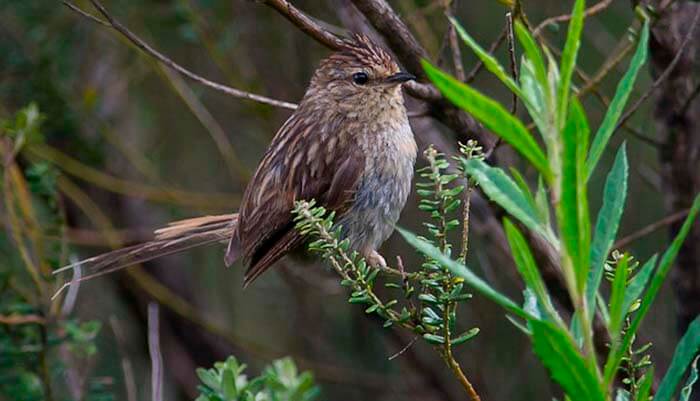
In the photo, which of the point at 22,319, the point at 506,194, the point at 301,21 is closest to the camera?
the point at 506,194

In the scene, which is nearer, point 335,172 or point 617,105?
point 617,105

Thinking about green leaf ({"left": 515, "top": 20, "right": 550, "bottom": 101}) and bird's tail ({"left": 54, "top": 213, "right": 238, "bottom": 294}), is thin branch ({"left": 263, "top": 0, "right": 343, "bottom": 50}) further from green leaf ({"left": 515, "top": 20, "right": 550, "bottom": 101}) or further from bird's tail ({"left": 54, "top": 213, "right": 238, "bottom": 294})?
green leaf ({"left": 515, "top": 20, "right": 550, "bottom": 101})

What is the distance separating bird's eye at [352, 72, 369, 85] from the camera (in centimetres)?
430

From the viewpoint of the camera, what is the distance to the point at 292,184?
164 inches

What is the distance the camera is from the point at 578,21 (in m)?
1.52

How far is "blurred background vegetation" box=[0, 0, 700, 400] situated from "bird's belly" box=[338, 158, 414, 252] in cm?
50

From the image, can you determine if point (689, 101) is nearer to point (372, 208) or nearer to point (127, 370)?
point (372, 208)

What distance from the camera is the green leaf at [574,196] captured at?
149cm

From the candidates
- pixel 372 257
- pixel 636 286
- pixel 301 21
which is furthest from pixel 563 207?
pixel 372 257

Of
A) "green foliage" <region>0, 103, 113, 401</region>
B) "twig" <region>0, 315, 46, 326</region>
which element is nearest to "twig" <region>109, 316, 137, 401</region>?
"green foliage" <region>0, 103, 113, 401</region>

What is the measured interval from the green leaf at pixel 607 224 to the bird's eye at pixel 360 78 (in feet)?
8.71

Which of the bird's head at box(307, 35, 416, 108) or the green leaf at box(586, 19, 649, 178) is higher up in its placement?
the green leaf at box(586, 19, 649, 178)

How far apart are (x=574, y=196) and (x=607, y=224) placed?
20 centimetres

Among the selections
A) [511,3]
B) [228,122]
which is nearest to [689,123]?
[511,3]
